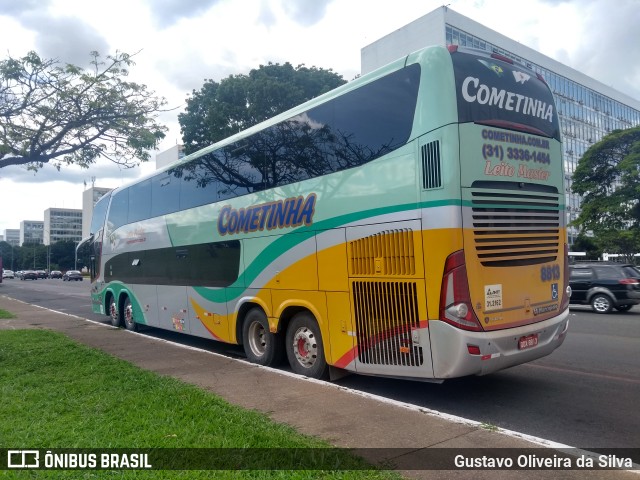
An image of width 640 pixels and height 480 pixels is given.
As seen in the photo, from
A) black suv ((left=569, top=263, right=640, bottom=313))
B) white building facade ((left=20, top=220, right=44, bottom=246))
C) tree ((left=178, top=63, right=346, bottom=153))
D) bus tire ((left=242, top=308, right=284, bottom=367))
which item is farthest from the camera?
white building facade ((left=20, top=220, right=44, bottom=246))

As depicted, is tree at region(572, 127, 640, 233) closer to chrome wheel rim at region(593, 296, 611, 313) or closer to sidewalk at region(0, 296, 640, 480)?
chrome wheel rim at region(593, 296, 611, 313)

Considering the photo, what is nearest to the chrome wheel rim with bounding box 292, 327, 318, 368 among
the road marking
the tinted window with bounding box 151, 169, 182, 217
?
the road marking

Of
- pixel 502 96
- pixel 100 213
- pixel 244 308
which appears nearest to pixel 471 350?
pixel 502 96

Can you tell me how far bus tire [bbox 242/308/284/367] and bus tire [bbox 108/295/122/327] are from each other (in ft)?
22.3

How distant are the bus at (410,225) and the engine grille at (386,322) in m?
0.02

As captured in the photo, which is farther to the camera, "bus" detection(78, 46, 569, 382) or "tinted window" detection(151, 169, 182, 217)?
"tinted window" detection(151, 169, 182, 217)

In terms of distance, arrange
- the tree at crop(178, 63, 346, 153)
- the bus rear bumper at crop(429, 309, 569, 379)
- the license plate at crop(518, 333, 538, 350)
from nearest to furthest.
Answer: the bus rear bumper at crop(429, 309, 569, 379), the license plate at crop(518, 333, 538, 350), the tree at crop(178, 63, 346, 153)

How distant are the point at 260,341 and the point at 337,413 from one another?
3424 millimetres

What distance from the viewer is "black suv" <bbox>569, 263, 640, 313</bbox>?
1573 centimetres

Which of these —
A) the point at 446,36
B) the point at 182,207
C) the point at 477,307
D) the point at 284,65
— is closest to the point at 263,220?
the point at 182,207

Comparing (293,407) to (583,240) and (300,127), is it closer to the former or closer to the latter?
(300,127)

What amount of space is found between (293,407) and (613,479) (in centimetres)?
313

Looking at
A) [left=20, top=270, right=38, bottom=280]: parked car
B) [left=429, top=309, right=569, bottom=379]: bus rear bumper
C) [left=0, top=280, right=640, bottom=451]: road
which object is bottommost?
[left=0, top=280, right=640, bottom=451]: road

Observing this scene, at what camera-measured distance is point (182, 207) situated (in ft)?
33.9
